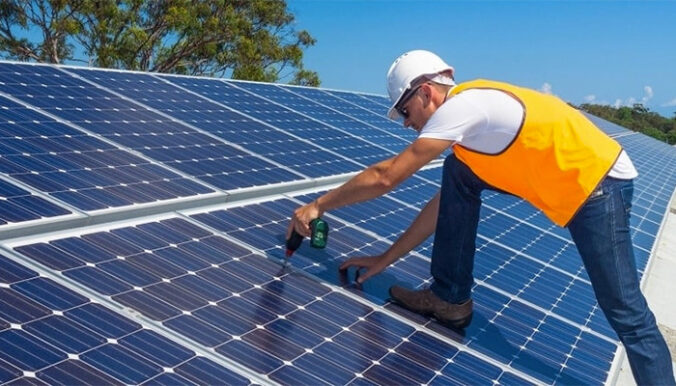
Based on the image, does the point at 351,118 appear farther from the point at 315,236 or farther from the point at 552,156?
the point at 552,156

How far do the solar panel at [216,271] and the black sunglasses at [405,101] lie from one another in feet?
4.31

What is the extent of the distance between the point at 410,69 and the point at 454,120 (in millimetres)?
518

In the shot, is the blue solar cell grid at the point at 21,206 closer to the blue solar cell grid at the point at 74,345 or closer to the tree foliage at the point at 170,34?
the blue solar cell grid at the point at 74,345

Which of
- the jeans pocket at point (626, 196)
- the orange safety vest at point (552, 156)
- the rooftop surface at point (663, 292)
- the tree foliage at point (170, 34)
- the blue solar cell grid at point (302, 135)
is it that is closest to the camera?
the orange safety vest at point (552, 156)

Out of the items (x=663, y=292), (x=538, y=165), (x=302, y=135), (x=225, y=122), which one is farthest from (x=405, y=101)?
(x=663, y=292)

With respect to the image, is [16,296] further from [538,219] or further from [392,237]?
[538,219]

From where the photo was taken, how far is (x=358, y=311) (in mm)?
5316

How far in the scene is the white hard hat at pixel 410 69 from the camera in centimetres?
510

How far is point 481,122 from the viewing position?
490cm

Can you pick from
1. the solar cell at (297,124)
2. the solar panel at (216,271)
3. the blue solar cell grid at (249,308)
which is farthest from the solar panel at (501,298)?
the solar cell at (297,124)

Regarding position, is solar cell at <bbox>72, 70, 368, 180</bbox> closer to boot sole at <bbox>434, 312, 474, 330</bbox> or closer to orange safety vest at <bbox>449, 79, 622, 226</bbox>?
boot sole at <bbox>434, 312, 474, 330</bbox>

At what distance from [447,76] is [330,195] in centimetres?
110

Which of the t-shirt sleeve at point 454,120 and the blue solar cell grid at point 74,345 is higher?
the t-shirt sleeve at point 454,120

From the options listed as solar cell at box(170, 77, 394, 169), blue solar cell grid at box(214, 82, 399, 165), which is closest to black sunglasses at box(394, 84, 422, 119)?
solar cell at box(170, 77, 394, 169)
